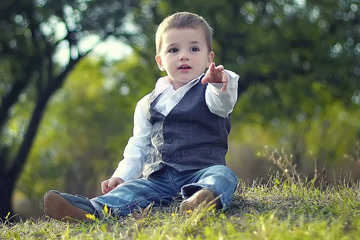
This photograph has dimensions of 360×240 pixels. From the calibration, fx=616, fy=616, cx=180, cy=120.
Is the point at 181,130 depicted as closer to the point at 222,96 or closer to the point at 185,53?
the point at 222,96

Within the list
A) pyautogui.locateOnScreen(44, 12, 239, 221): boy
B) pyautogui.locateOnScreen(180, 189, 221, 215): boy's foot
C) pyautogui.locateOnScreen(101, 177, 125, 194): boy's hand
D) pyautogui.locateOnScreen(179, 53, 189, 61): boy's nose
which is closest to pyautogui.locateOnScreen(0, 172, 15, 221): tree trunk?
pyautogui.locateOnScreen(101, 177, 125, 194): boy's hand

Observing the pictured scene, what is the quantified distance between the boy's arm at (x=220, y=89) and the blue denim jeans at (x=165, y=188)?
390mm

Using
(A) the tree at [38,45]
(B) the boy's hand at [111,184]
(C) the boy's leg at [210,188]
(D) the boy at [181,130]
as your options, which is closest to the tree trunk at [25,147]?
(A) the tree at [38,45]

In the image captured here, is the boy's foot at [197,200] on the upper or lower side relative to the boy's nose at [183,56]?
lower

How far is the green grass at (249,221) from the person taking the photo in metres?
2.96

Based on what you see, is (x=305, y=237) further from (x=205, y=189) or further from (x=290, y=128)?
(x=290, y=128)

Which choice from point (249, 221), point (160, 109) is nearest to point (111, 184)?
point (160, 109)

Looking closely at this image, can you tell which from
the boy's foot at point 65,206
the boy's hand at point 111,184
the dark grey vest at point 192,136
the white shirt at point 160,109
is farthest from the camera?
the boy's hand at point 111,184

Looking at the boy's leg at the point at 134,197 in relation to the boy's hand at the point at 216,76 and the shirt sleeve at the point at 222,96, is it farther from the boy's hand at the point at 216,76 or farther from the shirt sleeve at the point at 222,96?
the boy's hand at the point at 216,76

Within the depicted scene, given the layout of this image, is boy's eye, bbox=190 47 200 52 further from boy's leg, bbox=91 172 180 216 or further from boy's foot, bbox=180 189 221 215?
boy's foot, bbox=180 189 221 215

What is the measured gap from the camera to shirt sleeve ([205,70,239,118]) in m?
3.93

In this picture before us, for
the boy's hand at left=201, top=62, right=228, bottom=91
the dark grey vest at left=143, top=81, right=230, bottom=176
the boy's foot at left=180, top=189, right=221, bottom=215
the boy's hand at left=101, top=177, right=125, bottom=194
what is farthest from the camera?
the boy's hand at left=101, top=177, right=125, bottom=194

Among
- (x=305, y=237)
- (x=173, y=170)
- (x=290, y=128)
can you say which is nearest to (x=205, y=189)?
(x=173, y=170)

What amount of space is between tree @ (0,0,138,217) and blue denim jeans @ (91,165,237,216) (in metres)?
9.76
